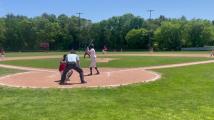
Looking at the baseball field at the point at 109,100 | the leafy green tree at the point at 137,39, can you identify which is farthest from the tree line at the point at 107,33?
the baseball field at the point at 109,100

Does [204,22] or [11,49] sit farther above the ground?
[204,22]

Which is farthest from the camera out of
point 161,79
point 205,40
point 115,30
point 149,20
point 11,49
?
point 149,20

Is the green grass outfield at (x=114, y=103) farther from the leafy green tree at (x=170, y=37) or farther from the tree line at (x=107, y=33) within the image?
the tree line at (x=107, y=33)

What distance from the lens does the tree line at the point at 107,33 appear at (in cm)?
8638

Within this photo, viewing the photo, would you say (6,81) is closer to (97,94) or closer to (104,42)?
(97,94)

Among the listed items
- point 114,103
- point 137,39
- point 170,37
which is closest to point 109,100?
point 114,103

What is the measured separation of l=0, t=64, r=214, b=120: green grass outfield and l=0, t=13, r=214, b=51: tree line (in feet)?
235

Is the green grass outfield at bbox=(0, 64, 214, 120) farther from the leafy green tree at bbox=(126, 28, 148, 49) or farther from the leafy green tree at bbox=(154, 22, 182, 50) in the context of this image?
the leafy green tree at bbox=(126, 28, 148, 49)

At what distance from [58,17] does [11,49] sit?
2076cm

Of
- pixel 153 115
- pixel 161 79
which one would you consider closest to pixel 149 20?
pixel 161 79

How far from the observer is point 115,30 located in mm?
100938

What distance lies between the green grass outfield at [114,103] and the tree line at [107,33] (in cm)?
7159

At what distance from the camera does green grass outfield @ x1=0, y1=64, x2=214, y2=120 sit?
9992 mm

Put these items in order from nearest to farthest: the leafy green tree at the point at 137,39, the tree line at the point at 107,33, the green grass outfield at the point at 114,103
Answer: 1. the green grass outfield at the point at 114,103
2. the tree line at the point at 107,33
3. the leafy green tree at the point at 137,39
